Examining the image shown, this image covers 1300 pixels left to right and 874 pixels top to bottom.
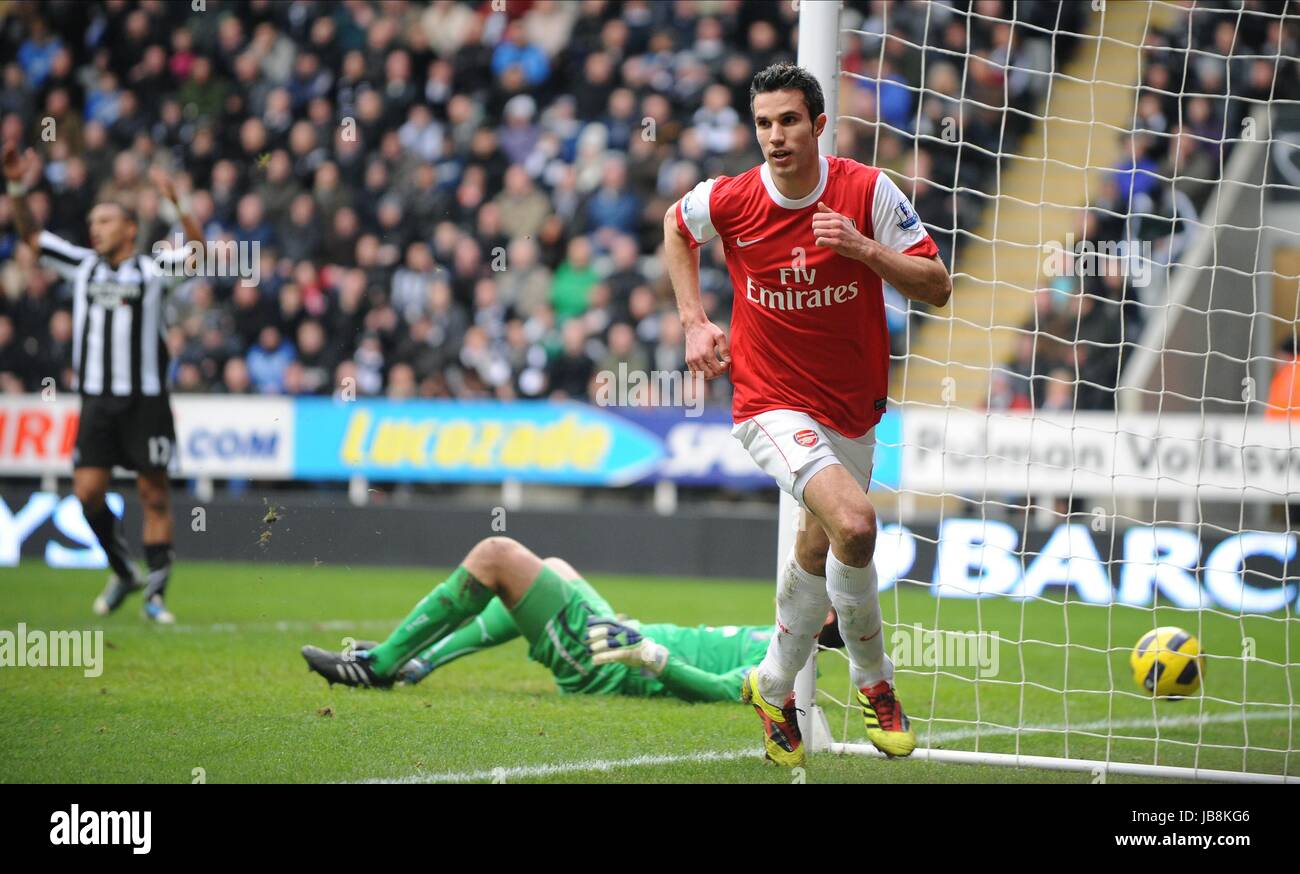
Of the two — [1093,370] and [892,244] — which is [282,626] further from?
[1093,370]

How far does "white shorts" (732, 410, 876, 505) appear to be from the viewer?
189 inches

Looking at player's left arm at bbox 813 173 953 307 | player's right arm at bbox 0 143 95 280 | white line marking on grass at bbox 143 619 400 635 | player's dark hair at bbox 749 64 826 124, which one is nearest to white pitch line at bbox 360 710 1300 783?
player's left arm at bbox 813 173 953 307

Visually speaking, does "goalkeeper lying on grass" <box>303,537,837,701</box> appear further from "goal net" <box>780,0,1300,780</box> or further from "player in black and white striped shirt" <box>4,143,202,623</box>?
"player in black and white striped shirt" <box>4,143,202,623</box>

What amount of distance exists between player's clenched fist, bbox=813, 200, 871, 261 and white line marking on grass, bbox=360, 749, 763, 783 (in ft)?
5.92

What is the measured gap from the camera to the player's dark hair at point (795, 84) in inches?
189

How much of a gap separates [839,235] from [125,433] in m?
6.05

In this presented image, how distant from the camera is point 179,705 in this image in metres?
5.90

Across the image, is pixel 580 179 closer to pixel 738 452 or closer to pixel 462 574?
pixel 738 452

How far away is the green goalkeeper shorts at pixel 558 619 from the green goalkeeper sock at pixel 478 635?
5.8 inches

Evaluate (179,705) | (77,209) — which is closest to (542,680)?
(179,705)

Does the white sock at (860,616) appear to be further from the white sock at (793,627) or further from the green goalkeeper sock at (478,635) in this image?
the green goalkeeper sock at (478,635)

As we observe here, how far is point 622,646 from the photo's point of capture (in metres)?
5.90

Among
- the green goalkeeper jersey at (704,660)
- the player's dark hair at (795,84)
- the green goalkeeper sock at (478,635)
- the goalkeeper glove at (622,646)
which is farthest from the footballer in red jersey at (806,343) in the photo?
the green goalkeeper sock at (478,635)

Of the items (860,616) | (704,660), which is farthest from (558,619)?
(860,616)
